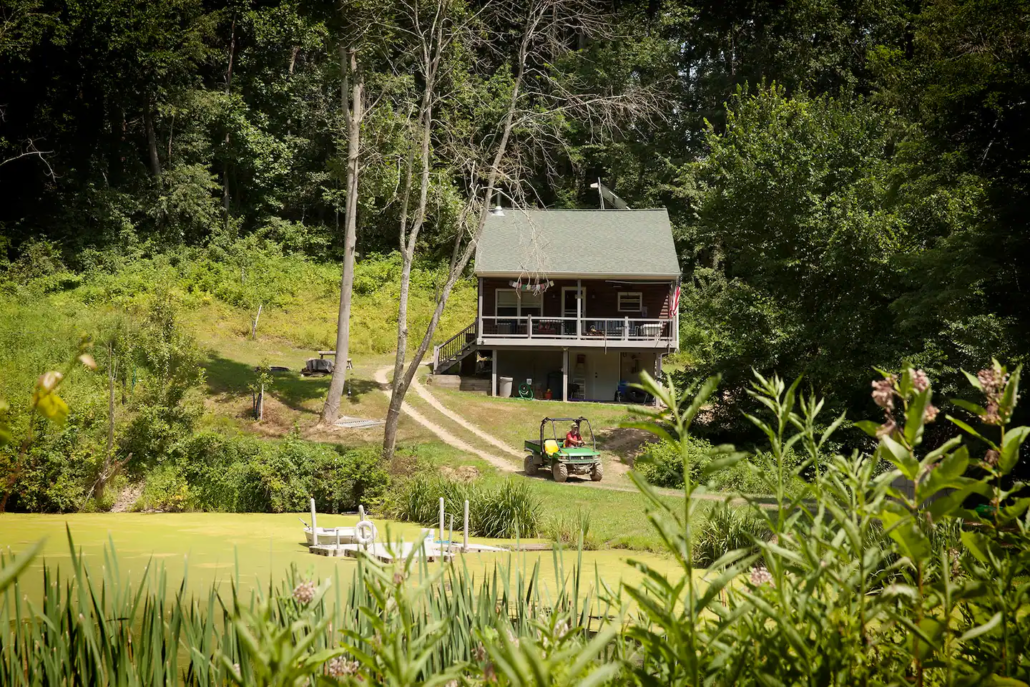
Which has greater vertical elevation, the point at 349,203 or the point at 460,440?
the point at 349,203

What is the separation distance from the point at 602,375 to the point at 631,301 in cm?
304

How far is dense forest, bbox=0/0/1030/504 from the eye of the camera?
18.2 metres

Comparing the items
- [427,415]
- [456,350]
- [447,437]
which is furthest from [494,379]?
[447,437]

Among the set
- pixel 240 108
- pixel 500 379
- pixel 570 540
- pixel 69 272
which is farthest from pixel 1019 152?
pixel 240 108

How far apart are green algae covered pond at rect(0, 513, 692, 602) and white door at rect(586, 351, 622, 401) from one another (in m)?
16.3

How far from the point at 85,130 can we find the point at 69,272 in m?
8.06

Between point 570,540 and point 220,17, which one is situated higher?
point 220,17

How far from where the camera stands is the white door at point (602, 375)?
1280 inches

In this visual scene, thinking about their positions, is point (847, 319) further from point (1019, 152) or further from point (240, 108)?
point (240, 108)

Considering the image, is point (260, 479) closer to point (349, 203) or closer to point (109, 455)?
point (109, 455)

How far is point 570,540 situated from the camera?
1380cm

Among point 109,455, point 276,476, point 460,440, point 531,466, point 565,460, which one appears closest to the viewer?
point 109,455

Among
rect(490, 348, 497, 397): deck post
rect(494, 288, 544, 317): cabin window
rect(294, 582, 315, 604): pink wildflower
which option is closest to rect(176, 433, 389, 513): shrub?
Answer: rect(490, 348, 497, 397): deck post

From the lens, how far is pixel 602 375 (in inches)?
1283
